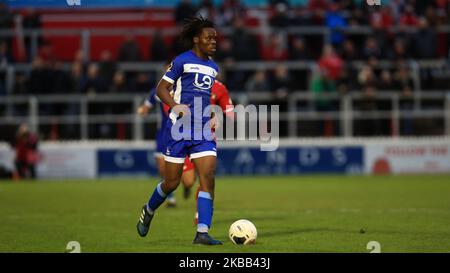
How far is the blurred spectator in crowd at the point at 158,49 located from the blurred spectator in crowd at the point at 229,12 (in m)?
2.09

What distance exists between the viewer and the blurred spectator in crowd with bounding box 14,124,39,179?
91.4 ft

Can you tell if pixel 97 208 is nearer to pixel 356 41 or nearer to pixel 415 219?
pixel 415 219

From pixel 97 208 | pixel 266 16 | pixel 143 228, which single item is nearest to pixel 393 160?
pixel 266 16

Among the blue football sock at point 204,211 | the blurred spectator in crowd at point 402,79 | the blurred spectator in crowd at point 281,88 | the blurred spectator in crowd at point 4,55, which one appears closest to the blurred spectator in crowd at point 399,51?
the blurred spectator in crowd at point 402,79

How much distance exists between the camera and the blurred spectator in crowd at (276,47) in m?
30.1

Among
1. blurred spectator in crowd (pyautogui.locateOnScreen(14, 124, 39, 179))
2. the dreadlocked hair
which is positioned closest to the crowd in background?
blurred spectator in crowd (pyautogui.locateOnScreen(14, 124, 39, 179))

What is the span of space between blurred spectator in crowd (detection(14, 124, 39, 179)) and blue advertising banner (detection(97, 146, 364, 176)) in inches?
77.1

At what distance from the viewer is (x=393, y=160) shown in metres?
29.5

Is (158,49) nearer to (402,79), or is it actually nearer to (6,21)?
(6,21)

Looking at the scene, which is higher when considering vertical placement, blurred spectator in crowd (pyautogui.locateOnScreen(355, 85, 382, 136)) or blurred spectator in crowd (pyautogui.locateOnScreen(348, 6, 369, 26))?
blurred spectator in crowd (pyautogui.locateOnScreen(348, 6, 369, 26))

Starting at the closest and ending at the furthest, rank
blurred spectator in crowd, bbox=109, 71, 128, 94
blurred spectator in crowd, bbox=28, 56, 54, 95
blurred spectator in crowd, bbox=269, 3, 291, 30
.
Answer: blurred spectator in crowd, bbox=109, 71, 128, 94, blurred spectator in crowd, bbox=28, 56, 54, 95, blurred spectator in crowd, bbox=269, 3, 291, 30

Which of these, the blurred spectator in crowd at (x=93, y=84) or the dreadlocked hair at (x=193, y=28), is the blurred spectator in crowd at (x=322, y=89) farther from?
the dreadlocked hair at (x=193, y=28)

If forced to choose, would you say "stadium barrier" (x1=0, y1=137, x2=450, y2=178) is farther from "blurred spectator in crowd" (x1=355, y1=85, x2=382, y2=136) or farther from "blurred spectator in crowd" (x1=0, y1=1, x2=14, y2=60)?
"blurred spectator in crowd" (x1=0, y1=1, x2=14, y2=60)
